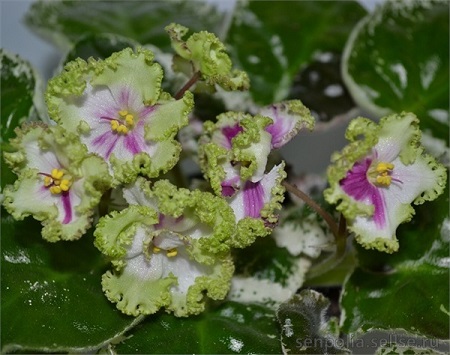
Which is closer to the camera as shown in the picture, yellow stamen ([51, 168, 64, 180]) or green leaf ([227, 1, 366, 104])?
yellow stamen ([51, 168, 64, 180])

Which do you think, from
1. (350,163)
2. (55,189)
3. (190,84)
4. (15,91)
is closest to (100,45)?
(15,91)

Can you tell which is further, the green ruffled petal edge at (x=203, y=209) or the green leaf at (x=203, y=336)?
the green leaf at (x=203, y=336)

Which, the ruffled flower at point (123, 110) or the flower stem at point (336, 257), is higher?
the ruffled flower at point (123, 110)

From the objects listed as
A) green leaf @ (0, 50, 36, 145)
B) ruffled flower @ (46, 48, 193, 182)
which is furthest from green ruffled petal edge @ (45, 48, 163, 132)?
green leaf @ (0, 50, 36, 145)

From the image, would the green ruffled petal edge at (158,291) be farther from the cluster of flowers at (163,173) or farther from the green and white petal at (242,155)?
Result: the green and white petal at (242,155)

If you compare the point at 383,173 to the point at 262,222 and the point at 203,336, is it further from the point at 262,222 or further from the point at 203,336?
the point at 203,336

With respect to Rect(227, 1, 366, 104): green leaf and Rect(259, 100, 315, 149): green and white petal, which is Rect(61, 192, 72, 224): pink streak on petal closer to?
Rect(259, 100, 315, 149): green and white petal

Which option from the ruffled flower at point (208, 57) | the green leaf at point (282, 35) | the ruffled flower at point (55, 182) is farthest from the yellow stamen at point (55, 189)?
the green leaf at point (282, 35)
